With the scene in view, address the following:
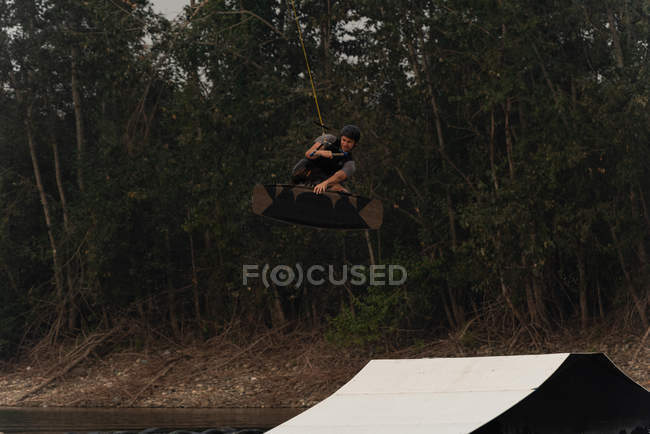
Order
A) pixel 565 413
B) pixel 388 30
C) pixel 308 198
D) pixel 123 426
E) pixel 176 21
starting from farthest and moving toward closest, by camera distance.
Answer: pixel 176 21
pixel 388 30
pixel 123 426
pixel 308 198
pixel 565 413

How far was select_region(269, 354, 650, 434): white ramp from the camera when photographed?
21.8 ft

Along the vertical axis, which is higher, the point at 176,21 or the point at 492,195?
the point at 176,21

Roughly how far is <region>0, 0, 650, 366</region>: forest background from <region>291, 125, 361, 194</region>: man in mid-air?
686 centimetres

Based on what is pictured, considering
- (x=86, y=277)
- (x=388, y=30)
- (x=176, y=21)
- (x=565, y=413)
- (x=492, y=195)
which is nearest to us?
(x=565, y=413)

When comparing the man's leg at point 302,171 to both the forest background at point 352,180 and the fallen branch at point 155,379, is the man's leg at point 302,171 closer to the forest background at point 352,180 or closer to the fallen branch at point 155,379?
the forest background at point 352,180

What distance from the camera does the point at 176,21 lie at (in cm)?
1688

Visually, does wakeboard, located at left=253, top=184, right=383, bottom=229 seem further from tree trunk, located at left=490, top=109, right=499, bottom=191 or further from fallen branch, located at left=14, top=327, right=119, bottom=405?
fallen branch, located at left=14, top=327, right=119, bottom=405

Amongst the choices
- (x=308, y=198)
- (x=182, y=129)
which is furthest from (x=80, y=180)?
(x=308, y=198)

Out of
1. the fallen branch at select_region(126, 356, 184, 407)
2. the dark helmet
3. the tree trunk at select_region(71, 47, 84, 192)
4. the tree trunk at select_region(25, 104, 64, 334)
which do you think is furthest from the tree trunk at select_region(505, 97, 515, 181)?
the tree trunk at select_region(25, 104, 64, 334)

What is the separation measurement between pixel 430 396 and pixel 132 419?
6.69 meters

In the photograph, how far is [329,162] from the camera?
26.8ft

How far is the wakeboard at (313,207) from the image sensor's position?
327 inches

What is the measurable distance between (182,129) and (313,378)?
18.5 ft

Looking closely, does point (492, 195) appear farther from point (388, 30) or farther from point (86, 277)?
point (86, 277)
